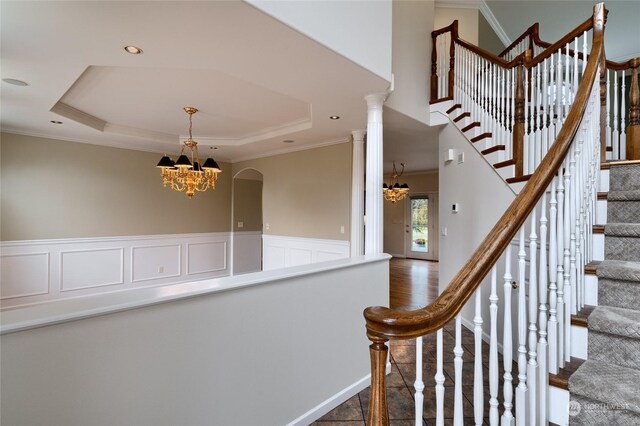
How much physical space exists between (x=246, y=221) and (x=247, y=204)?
0.40m

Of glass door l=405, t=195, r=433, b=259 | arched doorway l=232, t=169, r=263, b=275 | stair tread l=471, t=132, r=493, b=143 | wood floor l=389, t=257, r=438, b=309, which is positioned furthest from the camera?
glass door l=405, t=195, r=433, b=259

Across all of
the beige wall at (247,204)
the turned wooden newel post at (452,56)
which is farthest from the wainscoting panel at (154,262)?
the turned wooden newel post at (452,56)

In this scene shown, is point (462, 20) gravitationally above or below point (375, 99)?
above

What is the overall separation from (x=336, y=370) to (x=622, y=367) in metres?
1.57

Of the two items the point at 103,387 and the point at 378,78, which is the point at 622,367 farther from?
the point at 378,78

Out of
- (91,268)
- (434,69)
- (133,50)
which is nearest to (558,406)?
(133,50)

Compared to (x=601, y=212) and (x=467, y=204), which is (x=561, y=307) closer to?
(x=601, y=212)

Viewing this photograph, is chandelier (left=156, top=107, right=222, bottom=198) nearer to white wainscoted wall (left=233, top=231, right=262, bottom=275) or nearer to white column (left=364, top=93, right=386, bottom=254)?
white column (left=364, top=93, right=386, bottom=254)

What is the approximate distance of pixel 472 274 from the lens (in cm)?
95

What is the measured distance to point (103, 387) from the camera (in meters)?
1.19

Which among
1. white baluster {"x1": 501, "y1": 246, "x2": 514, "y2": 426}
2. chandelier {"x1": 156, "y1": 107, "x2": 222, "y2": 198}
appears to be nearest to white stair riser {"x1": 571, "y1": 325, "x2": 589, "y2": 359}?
white baluster {"x1": 501, "y1": 246, "x2": 514, "y2": 426}

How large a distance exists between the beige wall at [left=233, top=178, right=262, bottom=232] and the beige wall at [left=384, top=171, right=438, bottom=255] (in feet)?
13.8

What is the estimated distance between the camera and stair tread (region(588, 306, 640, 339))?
46.6 inches

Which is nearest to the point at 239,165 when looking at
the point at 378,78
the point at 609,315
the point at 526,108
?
the point at 378,78
